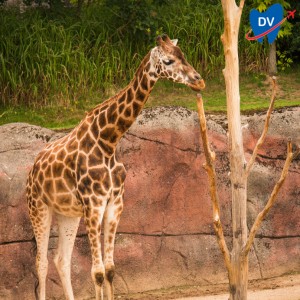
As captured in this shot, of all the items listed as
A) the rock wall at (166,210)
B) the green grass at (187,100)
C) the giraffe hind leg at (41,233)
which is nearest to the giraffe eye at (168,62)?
the giraffe hind leg at (41,233)

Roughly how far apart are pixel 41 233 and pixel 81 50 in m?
3.90

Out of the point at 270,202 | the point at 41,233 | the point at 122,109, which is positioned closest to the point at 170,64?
the point at 122,109

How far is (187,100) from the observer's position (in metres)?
11.6

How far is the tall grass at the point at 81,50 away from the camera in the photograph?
11343mm

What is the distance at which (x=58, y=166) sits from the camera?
314 inches

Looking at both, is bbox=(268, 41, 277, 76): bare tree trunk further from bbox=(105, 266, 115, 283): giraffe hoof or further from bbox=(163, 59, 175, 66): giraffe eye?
bbox=(105, 266, 115, 283): giraffe hoof

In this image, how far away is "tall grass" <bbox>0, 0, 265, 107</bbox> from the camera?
11343 millimetres

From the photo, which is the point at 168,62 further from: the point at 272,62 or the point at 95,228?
the point at 272,62

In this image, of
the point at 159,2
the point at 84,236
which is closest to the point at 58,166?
the point at 84,236

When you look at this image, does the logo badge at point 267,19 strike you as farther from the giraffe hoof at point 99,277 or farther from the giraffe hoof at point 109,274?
the giraffe hoof at point 99,277

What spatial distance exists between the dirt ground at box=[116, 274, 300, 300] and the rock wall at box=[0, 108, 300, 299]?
92 millimetres

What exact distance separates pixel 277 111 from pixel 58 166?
9.45 ft

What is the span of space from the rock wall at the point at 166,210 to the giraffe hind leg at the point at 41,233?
0.76 m

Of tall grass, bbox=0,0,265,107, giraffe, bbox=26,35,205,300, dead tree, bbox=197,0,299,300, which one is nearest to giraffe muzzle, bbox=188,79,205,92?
giraffe, bbox=26,35,205,300
